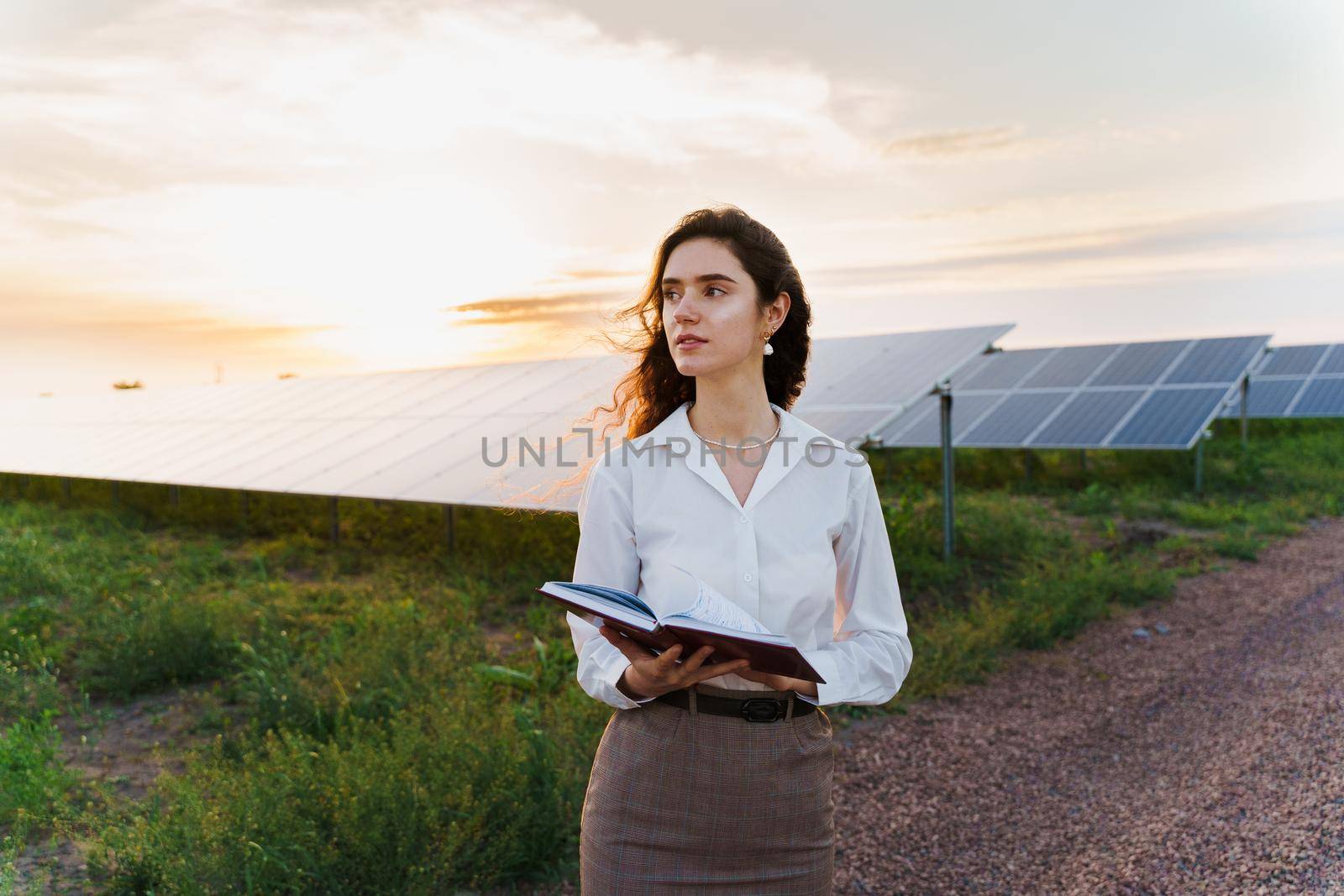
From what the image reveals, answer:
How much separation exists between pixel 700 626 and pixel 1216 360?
52.6 feet

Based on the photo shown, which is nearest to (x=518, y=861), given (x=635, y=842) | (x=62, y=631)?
(x=635, y=842)

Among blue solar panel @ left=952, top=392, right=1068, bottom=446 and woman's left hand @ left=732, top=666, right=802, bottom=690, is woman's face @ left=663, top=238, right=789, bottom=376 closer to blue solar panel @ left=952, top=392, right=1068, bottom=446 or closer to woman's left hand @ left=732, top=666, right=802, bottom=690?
woman's left hand @ left=732, top=666, right=802, bottom=690

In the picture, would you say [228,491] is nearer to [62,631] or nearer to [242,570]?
[242,570]

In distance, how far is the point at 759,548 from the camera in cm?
190

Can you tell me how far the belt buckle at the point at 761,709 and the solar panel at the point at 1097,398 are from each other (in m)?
10.4

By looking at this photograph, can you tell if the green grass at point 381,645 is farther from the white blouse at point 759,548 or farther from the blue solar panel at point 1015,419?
the white blouse at point 759,548

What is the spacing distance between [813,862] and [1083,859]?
271 centimetres

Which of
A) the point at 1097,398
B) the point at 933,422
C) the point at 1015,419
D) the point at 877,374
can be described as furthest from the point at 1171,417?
the point at 877,374

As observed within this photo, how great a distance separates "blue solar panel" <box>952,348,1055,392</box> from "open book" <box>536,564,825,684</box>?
15936 mm

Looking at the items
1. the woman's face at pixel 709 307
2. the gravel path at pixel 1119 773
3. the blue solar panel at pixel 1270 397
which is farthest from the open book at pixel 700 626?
the blue solar panel at pixel 1270 397

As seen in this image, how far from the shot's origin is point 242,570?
9.35m

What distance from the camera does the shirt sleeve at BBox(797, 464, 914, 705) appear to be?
1.94 metres

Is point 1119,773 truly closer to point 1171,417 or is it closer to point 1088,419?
point 1171,417

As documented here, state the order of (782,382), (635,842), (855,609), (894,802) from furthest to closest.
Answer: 1. (894,802)
2. (782,382)
3. (855,609)
4. (635,842)
